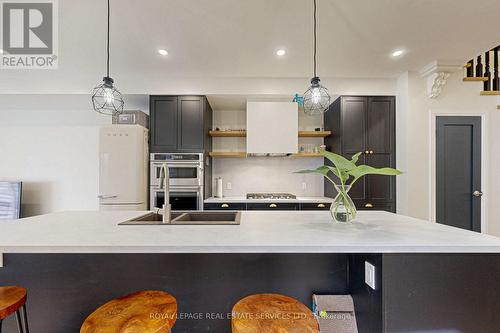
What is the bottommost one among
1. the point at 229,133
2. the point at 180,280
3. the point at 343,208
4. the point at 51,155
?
the point at 180,280

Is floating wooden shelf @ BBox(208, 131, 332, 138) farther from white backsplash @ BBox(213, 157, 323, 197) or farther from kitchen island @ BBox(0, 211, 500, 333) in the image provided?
kitchen island @ BBox(0, 211, 500, 333)

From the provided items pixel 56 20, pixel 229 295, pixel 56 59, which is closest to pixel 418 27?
pixel 229 295

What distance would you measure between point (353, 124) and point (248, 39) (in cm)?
191

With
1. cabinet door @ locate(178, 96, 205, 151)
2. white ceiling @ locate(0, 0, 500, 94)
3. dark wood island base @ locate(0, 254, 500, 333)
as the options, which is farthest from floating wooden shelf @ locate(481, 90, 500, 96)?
cabinet door @ locate(178, 96, 205, 151)

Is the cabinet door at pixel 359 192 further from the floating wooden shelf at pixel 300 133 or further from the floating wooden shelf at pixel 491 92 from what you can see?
the floating wooden shelf at pixel 491 92

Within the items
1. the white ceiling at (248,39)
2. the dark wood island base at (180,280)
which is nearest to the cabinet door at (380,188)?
the white ceiling at (248,39)

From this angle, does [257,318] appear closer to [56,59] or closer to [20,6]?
[20,6]

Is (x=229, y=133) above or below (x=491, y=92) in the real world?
below

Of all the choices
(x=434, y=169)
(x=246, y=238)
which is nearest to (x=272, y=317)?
(x=246, y=238)

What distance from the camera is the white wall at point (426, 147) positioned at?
3.04 meters

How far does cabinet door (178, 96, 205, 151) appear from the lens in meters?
3.21

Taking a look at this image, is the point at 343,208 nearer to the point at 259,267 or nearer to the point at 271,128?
the point at 259,267

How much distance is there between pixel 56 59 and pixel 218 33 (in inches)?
80.5

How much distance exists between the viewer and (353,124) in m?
3.25
